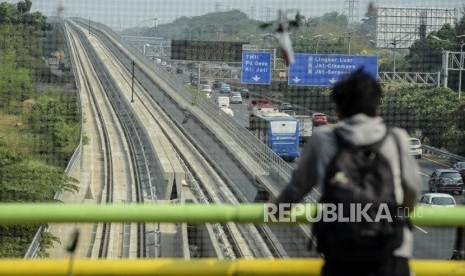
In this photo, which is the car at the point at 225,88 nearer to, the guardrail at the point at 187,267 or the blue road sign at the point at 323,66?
the blue road sign at the point at 323,66

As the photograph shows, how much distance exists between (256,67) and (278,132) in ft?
4.17

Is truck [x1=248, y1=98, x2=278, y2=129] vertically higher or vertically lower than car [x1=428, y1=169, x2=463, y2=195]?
higher

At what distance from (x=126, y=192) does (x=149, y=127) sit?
2820mm

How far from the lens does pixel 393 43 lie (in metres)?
8.10

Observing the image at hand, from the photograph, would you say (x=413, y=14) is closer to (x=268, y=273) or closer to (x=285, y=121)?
(x=285, y=121)

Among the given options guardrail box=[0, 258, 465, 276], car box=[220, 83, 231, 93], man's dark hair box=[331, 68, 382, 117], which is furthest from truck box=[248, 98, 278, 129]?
man's dark hair box=[331, 68, 382, 117]

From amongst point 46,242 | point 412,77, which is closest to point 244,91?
point 412,77

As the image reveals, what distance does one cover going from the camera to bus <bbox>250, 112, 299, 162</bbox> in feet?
19.1

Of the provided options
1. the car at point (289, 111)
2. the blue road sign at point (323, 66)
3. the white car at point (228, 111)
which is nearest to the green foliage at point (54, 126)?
the white car at point (228, 111)

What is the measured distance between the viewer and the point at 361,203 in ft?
4.60

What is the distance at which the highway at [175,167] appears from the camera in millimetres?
2732

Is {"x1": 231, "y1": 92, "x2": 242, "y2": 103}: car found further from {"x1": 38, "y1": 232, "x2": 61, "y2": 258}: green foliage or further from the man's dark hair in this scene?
the man's dark hair

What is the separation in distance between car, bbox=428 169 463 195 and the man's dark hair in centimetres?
410

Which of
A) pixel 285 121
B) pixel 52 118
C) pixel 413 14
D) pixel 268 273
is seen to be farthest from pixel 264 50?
pixel 268 273
